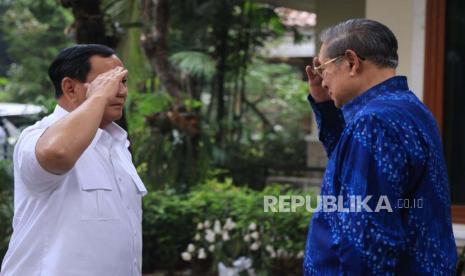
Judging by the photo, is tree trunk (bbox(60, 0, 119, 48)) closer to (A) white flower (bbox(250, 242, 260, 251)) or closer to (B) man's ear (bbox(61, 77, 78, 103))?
(A) white flower (bbox(250, 242, 260, 251))

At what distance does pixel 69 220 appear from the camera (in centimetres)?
266

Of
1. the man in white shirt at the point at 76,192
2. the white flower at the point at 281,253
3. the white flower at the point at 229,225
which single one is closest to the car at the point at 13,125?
the white flower at the point at 229,225

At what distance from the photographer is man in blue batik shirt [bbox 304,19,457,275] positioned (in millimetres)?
2232

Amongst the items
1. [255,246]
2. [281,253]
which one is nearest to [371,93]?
[255,246]

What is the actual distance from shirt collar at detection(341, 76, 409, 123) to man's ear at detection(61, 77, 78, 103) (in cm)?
99

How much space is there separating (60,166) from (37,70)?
41.5ft

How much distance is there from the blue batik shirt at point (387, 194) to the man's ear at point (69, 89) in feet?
3.26

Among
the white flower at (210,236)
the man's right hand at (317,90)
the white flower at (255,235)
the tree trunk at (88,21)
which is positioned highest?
the tree trunk at (88,21)

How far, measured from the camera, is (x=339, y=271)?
230cm

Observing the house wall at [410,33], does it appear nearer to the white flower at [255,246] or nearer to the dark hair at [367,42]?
the white flower at [255,246]

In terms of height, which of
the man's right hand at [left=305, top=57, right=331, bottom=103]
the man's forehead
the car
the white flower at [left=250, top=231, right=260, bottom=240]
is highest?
the man's forehead

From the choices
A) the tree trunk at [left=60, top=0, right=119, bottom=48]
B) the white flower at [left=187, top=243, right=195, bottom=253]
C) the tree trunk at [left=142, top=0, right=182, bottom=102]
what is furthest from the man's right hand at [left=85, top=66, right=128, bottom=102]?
the tree trunk at [left=142, top=0, right=182, bottom=102]

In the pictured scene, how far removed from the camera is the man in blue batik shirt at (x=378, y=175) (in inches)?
87.9

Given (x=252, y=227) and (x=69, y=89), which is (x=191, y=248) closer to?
(x=252, y=227)
